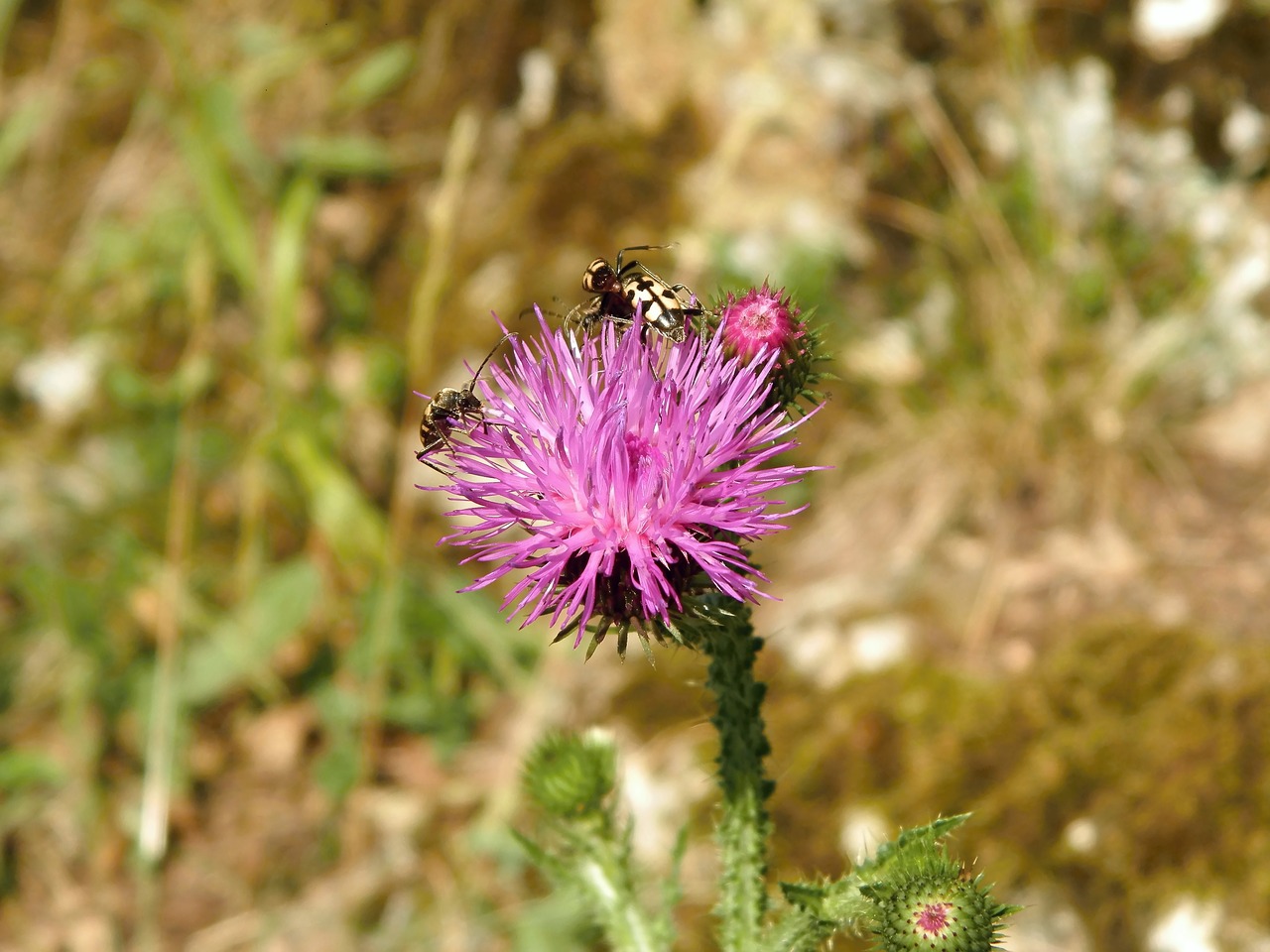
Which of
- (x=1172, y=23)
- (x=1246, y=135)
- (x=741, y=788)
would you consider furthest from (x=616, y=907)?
(x=1172, y=23)

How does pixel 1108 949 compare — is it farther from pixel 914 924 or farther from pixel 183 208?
pixel 183 208

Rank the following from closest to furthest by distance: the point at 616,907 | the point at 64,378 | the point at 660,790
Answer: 1. the point at 616,907
2. the point at 660,790
3. the point at 64,378

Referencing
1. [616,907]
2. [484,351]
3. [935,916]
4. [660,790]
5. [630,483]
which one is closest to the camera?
[935,916]

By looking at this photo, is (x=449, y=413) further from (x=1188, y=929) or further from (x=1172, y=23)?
(x=1172, y=23)

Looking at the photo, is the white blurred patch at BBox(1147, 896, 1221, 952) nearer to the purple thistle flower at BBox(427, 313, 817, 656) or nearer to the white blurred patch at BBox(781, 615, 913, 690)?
the white blurred patch at BBox(781, 615, 913, 690)

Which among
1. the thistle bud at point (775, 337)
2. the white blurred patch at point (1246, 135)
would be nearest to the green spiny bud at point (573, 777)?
the thistle bud at point (775, 337)

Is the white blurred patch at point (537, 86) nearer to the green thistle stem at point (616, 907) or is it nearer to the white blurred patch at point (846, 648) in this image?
the white blurred patch at point (846, 648)

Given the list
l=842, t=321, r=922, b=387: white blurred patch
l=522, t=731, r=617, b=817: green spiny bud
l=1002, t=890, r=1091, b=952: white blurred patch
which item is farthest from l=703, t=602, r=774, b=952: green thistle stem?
l=842, t=321, r=922, b=387: white blurred patch
